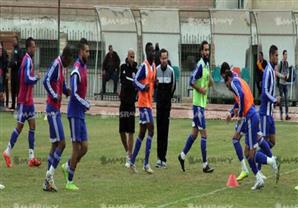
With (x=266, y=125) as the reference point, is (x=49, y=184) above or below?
below

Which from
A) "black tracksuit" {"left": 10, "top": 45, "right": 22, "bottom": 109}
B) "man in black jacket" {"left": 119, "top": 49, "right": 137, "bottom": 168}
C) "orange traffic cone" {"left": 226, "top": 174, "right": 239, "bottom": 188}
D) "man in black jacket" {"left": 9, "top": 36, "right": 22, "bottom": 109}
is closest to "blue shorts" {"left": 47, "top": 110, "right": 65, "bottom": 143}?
"man in black jacket" {"left": 119, "top": 49, "right": 137, "bottom": 168}

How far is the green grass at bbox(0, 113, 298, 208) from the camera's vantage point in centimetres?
1145

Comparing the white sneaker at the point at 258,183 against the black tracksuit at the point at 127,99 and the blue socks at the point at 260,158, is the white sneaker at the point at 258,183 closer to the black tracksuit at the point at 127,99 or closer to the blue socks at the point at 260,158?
the blue socks at the point at 260,158

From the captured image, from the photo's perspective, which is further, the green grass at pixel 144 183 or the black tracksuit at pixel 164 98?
the black tracksuit at pixel 164 98

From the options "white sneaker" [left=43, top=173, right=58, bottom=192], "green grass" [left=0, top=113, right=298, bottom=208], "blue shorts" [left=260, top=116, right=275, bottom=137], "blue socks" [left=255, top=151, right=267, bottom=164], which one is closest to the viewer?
"green grass" [left=0, top=113, right=298, bottom=208]

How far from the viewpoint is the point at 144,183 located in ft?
43.7

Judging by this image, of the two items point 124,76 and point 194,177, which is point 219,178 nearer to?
point 194,177

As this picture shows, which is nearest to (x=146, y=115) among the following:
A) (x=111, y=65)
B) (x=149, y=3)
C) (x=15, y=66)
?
(x=15, y=66)

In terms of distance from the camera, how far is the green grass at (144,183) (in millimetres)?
11453

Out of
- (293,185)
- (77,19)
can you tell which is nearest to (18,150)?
(293,185)

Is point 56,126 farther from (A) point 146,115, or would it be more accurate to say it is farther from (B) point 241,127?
(B) point 241,127

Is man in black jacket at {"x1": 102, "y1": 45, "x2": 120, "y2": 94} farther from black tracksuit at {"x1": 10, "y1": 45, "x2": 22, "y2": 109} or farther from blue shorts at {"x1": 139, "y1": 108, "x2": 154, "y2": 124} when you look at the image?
blue shorts at {"x1": 139, "y1": 108, "x2": 154, "y2": 124}

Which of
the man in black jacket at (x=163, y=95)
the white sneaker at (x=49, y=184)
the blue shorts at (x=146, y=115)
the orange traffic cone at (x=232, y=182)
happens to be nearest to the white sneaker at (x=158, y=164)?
the man in black jacket at (x=163, y=95)

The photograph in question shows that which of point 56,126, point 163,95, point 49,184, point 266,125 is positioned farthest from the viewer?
point 163,95
